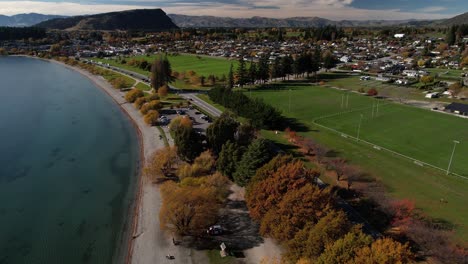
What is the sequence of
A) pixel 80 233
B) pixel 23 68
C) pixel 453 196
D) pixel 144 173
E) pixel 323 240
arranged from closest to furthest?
pixel 323 240, pixel 80 233, pixel 453 196, pixel 144 173, pixel 23 68

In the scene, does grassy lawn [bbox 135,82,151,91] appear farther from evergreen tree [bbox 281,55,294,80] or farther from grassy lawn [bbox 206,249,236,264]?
grassy lawn [bbox 206,249,236,264]

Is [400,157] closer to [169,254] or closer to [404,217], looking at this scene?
[404,217]

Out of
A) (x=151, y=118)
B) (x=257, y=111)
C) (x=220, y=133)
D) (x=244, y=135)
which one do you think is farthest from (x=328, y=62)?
(x=220, y=133)

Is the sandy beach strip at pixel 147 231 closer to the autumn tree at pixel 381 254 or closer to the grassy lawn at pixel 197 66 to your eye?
the autumn tree at pixel 381 254

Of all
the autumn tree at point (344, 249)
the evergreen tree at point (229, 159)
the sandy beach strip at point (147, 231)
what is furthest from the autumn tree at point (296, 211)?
the evergreen tree at point (229, 159)

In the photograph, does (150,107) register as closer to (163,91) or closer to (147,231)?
(163,91)

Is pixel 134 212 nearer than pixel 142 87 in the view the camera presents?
Yes

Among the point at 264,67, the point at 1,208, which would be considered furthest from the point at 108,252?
the point at 264,67
